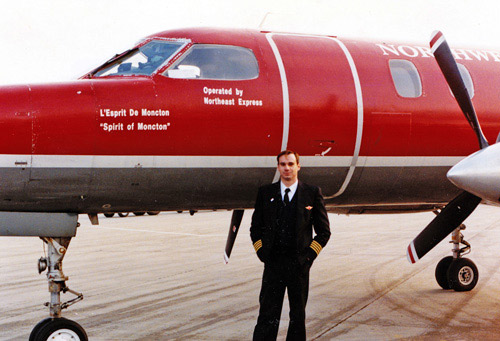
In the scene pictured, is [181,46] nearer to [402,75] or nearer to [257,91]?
[257,91]

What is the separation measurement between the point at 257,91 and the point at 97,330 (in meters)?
3.68

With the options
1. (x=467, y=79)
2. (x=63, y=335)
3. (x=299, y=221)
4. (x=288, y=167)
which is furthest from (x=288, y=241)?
(x=467, y=79)

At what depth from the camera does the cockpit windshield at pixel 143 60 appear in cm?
729

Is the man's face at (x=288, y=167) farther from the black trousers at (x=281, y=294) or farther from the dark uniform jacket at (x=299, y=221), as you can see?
the black trousers at (x=281, y=294)

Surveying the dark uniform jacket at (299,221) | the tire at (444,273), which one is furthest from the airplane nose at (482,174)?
the tire at (444,273)

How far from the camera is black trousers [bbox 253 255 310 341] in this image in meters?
6.38

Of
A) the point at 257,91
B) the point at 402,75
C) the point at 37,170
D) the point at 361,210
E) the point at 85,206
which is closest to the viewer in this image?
the point at 37,170

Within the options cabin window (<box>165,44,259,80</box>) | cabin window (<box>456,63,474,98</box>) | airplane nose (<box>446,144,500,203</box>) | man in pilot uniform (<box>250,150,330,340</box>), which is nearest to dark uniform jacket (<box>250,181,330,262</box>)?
man in pilot uniform (<box>250,150,330,340</box>)

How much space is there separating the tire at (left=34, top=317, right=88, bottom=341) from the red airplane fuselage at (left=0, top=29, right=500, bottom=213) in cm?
114

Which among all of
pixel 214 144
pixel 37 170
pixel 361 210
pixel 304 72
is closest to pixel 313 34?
pixel 304 72

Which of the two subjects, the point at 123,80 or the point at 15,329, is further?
the point at 15,329

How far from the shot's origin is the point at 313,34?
845 cm

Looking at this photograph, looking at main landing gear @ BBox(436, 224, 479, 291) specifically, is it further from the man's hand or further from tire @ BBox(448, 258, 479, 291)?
the man's hand

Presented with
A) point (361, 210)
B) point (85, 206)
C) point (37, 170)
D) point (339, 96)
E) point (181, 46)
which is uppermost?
point (181, 46)
